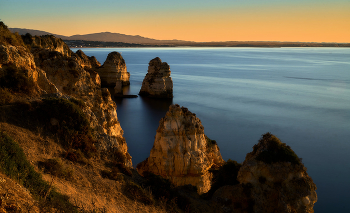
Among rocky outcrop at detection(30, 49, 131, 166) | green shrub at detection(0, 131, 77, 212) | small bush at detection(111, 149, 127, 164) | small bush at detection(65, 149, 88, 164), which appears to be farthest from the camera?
rocky outcrop at detection(30, 49, 131, 166)

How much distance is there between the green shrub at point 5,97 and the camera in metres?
12.8

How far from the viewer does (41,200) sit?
771 centimetres

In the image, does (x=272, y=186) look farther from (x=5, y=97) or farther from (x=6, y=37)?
(x=6, y=37)

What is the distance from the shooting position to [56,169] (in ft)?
34.0

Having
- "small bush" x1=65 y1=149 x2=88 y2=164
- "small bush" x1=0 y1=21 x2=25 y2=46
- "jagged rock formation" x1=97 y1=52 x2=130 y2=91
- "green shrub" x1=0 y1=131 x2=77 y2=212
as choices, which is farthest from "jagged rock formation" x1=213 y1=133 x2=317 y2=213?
"jagged rock formation" x1=97 y1=52 x2=130 y2=91

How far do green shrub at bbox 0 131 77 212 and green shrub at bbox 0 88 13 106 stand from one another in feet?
14.1

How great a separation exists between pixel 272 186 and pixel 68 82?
50.8 feet

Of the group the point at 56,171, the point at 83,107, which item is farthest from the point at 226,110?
the point at 56,171

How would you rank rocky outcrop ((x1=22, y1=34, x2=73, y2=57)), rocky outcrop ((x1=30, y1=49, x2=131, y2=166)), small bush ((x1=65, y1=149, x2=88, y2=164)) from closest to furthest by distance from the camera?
small bush ((x1=65, y1=149, x2=88, y2=164)) < rocky outcrop ((x1=30, y1=49, x2=131, y2=166)) < rocky outcrop ((x1=22, y1=34, x2=73, y2=57))

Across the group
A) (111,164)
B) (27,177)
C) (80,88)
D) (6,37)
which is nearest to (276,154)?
(111,164)

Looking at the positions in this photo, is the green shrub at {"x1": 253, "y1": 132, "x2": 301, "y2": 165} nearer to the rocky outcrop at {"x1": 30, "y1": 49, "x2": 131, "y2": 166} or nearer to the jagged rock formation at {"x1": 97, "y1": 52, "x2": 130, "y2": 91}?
the rocky outcrop at {"x1": 30, "y1": 49, "x2": 131, "y2": 166}

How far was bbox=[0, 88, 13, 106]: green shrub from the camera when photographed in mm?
12773

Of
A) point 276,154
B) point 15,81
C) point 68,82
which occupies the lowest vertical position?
point 276,154

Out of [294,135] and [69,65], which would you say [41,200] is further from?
[294,135]
